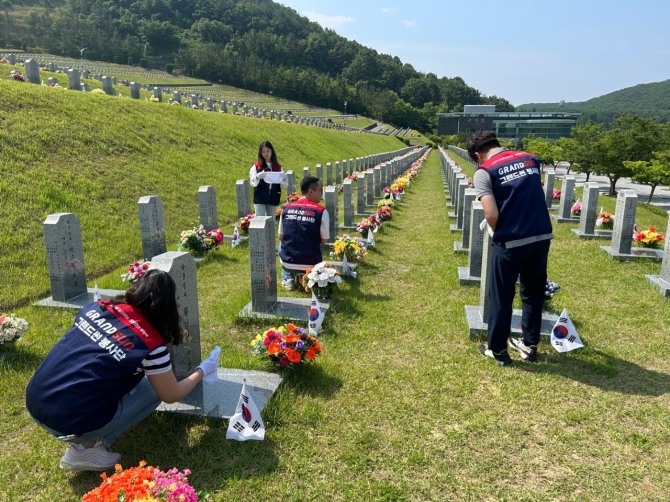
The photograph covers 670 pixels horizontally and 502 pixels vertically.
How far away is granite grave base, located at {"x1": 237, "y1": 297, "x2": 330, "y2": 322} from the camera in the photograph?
559 cm

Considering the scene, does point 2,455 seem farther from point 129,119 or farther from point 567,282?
point 129,119

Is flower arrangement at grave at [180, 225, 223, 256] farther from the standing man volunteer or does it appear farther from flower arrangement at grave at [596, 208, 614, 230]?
flower arrangement at grave at [596, 208, 614, 230]

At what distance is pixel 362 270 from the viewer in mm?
7945

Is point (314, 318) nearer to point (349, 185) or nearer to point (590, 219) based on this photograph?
point (349, 185)

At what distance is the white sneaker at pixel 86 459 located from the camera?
9.73ft

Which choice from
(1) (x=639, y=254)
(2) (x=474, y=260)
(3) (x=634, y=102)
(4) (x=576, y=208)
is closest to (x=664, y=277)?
(1) (x=639, y=254)

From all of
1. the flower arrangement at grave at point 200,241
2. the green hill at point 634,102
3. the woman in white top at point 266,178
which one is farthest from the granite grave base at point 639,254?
the green hill at point 634,102

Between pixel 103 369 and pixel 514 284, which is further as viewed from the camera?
pixel 514 284

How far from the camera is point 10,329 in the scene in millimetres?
4371

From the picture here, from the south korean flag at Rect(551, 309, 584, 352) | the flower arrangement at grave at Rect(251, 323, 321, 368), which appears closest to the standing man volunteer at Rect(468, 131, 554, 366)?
the south korean flag at Rect(551, 309, 584, 352)

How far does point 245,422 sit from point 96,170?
29.6ft

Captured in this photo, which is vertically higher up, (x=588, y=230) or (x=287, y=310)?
(x=588, y=230)

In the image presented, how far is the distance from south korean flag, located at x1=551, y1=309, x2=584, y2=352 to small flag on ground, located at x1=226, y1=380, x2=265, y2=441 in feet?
10.1

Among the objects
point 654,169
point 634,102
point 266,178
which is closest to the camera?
point 266,178
